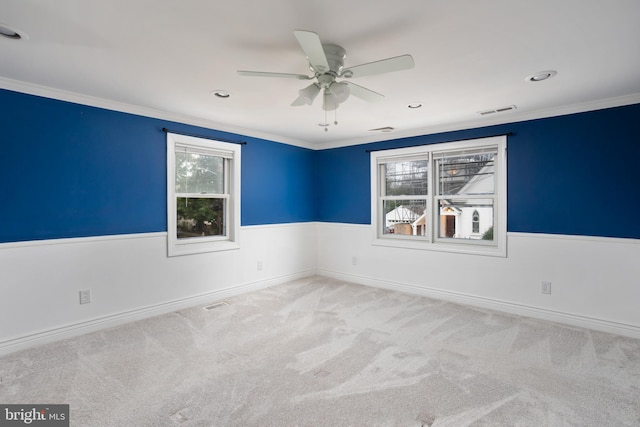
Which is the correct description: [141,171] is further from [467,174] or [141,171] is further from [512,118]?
[512,118]

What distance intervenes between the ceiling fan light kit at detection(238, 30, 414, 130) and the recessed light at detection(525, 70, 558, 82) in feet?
4.21

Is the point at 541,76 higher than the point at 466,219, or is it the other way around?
the point at 541,76

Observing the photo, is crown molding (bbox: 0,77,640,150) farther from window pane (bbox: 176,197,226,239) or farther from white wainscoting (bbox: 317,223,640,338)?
white wainscoting (bbox: 317,223,640,338)

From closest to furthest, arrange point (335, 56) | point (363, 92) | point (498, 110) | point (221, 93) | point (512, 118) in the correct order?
1. point (335, 56)
2. point (363, 92)
3. point (221, 93)
4. point (498, 110)
5. point (512, 118)

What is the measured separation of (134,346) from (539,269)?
→ 4.19 m

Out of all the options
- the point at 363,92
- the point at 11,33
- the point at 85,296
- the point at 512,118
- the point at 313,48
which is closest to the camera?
the point at 313,48

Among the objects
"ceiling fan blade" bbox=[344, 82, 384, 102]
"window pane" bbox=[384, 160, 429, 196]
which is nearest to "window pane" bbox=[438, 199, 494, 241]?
"window pane" bbox=[384, 160, 429, 196]

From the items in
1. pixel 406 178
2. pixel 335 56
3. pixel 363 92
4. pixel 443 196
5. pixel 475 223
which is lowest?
pixel 475 223

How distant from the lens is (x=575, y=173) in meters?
3.34

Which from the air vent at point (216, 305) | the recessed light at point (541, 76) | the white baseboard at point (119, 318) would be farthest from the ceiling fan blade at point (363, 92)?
the white baseboard at point (119, 318)

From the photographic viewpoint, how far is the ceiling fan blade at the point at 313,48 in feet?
5.31

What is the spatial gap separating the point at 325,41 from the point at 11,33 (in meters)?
1.91

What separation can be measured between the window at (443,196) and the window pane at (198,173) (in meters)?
2.29

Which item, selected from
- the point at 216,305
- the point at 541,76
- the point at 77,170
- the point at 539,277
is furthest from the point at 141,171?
the point at 539,277
